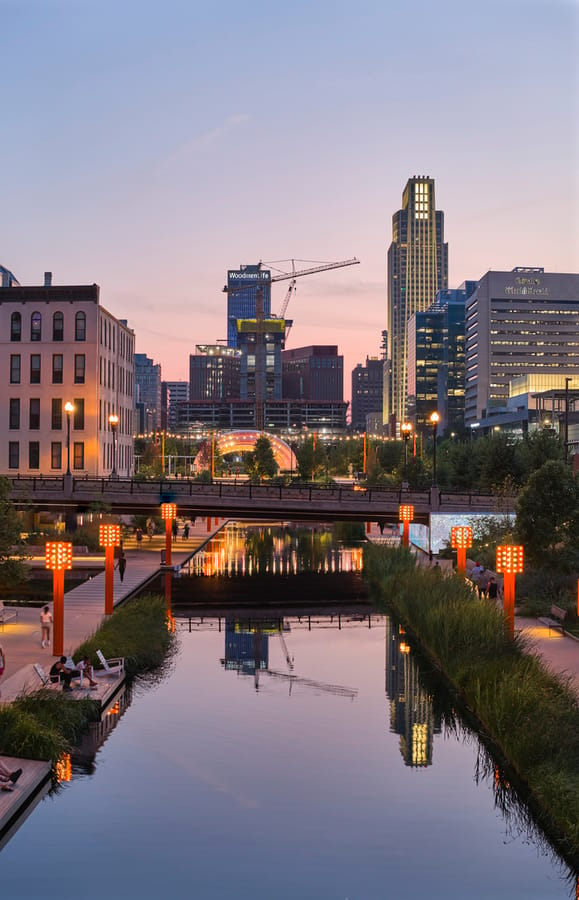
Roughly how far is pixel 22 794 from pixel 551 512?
95.2 feet

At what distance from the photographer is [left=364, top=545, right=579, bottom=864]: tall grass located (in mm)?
17984

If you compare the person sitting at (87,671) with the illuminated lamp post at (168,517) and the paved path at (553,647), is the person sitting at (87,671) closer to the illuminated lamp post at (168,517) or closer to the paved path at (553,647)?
the paved path at (553,647)

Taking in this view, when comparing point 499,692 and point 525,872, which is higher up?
point 499,692

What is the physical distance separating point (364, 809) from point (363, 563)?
41.0m

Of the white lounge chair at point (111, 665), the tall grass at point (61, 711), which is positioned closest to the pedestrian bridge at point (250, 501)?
the tall grass at point (61, 711)

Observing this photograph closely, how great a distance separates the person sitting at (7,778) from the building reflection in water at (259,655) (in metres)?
11.4

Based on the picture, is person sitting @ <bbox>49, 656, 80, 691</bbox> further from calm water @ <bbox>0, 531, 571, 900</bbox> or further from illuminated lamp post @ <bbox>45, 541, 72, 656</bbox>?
illuminated lamp post @ <bbox>45, 541, 72, 656</bbox>

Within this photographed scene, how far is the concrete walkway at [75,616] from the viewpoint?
92.2ft

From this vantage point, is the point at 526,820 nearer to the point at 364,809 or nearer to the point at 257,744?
the point at 364,809

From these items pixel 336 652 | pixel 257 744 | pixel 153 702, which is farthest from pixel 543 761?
pixel 336 652

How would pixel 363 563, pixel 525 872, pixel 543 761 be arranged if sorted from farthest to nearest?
pixel 363 563 < pixel 543 761 < pixel 525 872

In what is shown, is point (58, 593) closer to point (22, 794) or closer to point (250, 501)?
point (22, 794)

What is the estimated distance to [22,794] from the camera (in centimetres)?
1766

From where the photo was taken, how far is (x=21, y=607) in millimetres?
39250
